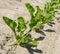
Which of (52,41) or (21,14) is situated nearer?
(52,41)

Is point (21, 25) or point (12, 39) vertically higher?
point (21, 25)

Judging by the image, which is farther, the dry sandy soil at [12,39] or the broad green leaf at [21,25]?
the broad green leaf at [21,25]

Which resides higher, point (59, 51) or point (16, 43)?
point (16, 43)

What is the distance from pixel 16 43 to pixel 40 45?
346mm

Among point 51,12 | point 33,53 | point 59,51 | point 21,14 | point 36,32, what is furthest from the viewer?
point 51,12

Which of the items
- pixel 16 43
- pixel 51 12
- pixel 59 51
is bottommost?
pixel 59 51

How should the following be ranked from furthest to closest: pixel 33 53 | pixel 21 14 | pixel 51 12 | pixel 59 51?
1. pixel 51 12
2. pixel 21 14
3. pixel 59 51
4. pixel 33 53

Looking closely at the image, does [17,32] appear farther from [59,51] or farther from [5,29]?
[59,51]

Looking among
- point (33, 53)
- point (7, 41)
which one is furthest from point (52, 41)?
point (7, 41)

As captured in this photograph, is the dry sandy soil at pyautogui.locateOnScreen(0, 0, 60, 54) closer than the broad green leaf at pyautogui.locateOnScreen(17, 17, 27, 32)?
Yes

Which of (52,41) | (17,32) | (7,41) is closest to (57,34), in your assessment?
(52,41)

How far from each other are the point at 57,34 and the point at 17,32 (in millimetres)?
647

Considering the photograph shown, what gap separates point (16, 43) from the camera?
7.93 ft

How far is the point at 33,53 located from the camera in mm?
2357
